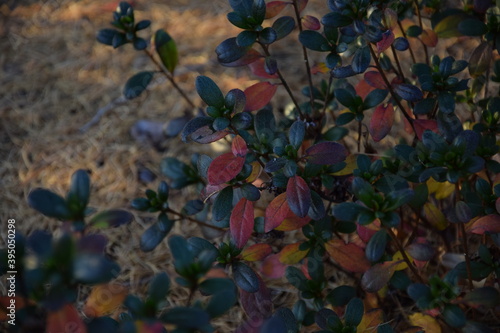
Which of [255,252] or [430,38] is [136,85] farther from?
[430,38]

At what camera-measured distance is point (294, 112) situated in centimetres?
154

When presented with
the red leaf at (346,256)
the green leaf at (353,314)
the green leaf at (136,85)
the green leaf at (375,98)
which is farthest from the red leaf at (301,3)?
the green leaf at (353,314)

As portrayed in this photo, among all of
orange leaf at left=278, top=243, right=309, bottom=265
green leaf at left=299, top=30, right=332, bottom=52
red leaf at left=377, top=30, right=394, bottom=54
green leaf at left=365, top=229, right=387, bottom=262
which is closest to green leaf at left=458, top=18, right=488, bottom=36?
red leaf at left=377, top=30, right=394, bottom=54

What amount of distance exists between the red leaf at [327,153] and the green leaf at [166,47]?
63 cm

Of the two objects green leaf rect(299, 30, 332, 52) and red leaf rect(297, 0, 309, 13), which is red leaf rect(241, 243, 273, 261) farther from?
red leaf rect(297, 0, 309, 13)

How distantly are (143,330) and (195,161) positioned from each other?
735mm

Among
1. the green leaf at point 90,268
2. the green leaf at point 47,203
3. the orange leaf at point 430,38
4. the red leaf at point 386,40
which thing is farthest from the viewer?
the orange leaf at point 430,38

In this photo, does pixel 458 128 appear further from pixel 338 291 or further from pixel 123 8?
pixel 123 8

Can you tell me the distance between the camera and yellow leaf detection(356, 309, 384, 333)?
1.23 m

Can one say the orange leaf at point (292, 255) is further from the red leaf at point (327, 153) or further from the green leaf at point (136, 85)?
the green leaf at point (136, 85)

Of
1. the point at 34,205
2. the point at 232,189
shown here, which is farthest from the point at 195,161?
the point at 34,205

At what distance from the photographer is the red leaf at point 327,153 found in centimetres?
114

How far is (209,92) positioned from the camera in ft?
3.84

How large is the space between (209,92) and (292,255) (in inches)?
18.1
